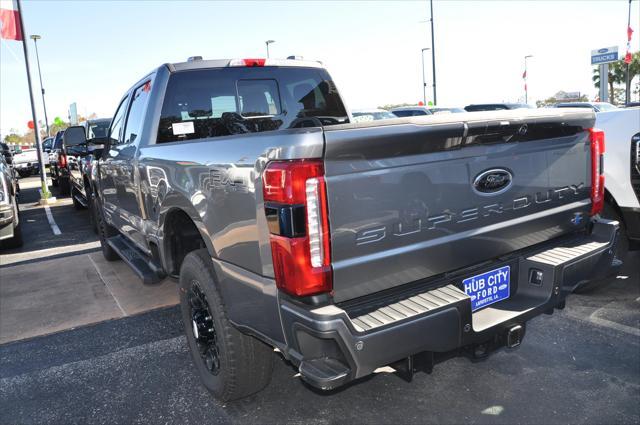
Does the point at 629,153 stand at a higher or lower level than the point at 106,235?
higher

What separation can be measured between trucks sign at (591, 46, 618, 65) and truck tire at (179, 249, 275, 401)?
142ft

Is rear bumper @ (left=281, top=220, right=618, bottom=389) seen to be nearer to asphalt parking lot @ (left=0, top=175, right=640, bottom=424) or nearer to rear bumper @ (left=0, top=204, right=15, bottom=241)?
asphalt parking lot @ (left=0, top=175, right=640, bottom=424)

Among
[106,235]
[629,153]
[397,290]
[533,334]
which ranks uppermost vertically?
[629,153]

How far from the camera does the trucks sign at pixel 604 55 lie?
129 ft

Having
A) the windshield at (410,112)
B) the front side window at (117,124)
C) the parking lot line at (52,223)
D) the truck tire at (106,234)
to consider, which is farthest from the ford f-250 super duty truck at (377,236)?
the windshield at (410,112)

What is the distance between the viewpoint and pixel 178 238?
3.62m

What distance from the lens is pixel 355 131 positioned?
2.08 m

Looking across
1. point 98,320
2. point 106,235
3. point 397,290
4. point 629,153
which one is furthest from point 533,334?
point 106,235

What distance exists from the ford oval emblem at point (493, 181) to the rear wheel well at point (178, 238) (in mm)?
1819

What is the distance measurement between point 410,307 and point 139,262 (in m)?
3.03

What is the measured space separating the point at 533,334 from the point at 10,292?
529 cm

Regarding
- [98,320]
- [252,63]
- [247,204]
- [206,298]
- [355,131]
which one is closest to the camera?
[355,131]

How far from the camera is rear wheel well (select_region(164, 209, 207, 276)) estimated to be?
3.47 metres

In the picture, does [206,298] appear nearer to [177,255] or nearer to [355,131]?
[177,255]
